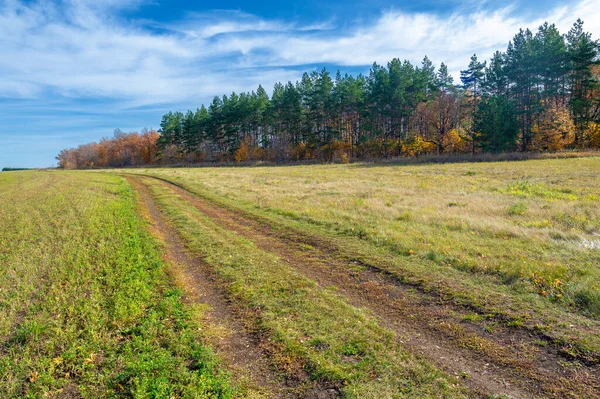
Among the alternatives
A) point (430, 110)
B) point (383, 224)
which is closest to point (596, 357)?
point (383, 224)

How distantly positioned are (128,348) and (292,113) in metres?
74.4

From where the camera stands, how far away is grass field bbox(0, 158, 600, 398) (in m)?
4.49

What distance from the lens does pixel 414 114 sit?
6750 centimetres

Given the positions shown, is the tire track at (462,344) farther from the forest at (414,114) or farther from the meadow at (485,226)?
the forest at (414,114)

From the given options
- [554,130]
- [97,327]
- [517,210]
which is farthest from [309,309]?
[554,130]

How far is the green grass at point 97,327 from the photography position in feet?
14.7

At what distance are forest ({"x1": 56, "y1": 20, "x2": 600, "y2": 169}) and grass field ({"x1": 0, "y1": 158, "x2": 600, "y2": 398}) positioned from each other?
50.8m

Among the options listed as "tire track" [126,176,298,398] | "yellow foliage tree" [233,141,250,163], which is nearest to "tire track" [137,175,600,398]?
"tire track" [126,176,298,398]

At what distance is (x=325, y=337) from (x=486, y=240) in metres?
7.60

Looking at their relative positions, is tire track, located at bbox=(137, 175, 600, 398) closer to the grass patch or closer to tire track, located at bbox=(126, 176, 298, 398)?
tire track, located at bbox=(126, 176, 298, 398)

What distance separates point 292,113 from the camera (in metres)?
75.9

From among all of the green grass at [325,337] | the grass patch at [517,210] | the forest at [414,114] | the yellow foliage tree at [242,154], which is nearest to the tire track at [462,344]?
the green grass at [325,337]

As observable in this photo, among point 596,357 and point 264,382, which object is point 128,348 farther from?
point 596,357

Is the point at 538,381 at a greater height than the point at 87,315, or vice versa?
the point at 87,315
